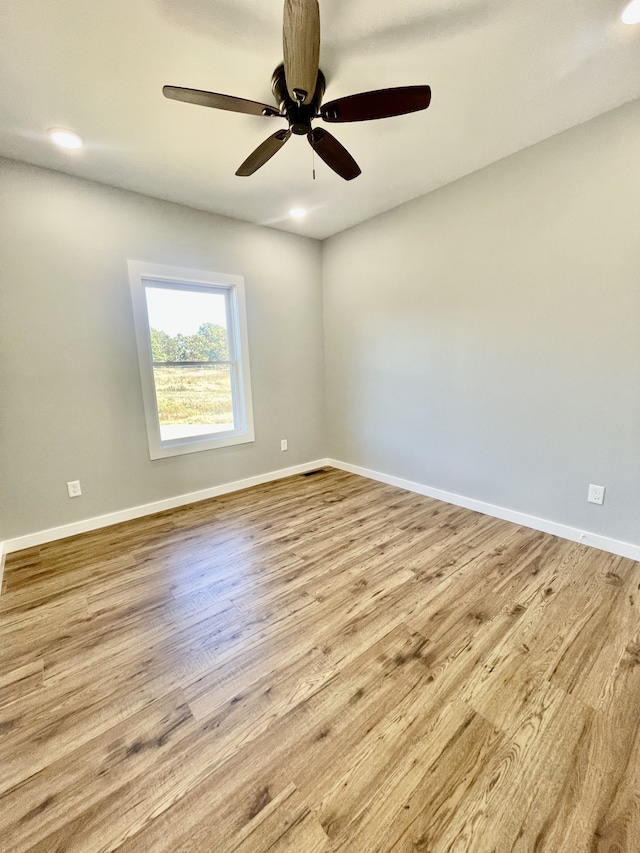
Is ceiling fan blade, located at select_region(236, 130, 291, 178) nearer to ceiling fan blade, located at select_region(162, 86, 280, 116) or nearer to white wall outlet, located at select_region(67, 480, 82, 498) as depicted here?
ceiling fan blade, located at select_region(162, 86, 280, 116)

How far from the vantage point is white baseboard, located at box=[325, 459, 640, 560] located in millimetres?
2211

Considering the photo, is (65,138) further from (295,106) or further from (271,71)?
(295,106)

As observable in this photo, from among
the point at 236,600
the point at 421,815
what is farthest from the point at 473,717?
the point at 236,600

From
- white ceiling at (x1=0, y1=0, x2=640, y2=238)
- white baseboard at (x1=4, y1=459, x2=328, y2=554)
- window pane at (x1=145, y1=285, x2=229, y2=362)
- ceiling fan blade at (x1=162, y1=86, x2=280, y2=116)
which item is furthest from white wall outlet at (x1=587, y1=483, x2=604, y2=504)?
window pane at (x1=145, y1=285, x2=229, y2=362)

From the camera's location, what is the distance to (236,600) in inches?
74.6

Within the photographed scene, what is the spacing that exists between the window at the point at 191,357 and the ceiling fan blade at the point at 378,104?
77.1 inches

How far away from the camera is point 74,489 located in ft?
8.75

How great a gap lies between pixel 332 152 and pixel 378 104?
360 millimetres

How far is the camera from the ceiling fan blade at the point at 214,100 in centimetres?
138

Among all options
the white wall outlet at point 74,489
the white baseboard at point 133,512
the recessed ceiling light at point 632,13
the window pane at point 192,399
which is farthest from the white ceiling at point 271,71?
the white baseboard at point 133,512

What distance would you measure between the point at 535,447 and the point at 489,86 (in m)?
2.17

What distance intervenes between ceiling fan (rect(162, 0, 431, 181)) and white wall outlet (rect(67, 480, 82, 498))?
2540 millimetres

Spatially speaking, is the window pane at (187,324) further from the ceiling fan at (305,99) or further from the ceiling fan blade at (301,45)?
the ceiling fan blade at (301,45)

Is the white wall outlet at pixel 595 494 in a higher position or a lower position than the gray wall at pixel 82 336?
lower
